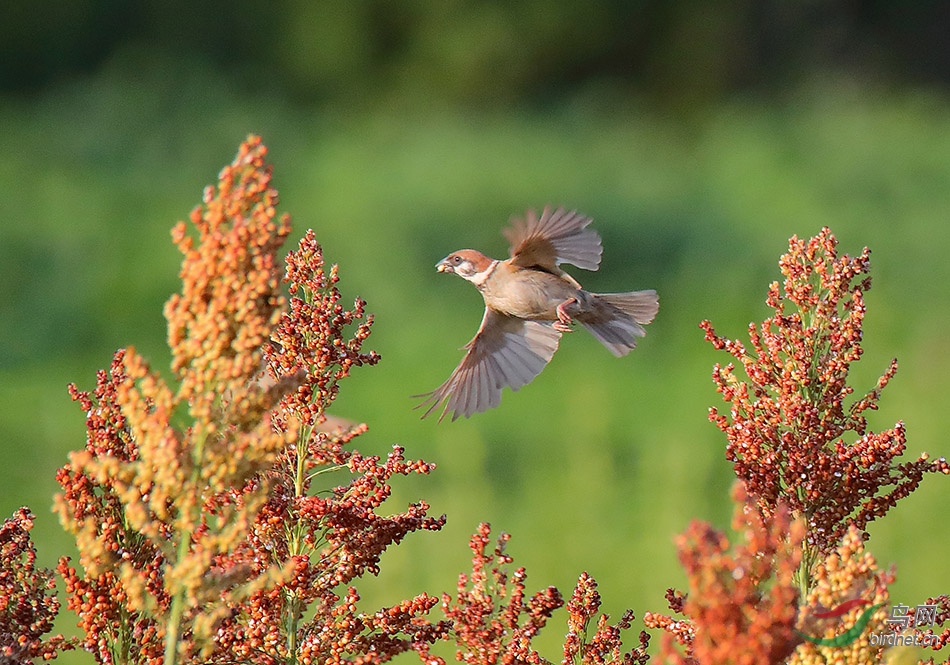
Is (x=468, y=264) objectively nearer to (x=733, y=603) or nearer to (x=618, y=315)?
(x=618, y=315)

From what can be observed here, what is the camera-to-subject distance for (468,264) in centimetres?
435

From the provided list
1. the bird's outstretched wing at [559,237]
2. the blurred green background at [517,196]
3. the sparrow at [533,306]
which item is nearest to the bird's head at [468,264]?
the sparrow at [533,306]

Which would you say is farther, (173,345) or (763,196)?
(763,196)

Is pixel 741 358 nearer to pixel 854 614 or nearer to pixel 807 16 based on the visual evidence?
pixel 854 614

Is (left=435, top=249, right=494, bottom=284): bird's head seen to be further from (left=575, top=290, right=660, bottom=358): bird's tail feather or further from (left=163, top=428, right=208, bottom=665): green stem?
(left=163, top=428, right=208, bottom=665): green stem

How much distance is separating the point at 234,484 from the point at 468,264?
7.79ft

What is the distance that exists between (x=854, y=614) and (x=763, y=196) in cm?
1362

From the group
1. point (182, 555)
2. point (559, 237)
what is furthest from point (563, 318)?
point (182, 555)

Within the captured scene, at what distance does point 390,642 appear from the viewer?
7.77 ft

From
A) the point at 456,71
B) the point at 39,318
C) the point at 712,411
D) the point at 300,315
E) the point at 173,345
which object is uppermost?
the point at 456,71

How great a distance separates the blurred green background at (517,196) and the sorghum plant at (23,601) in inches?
169

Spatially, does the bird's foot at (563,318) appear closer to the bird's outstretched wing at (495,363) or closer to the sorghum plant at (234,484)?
the bird's outstretched wing at (495,363)

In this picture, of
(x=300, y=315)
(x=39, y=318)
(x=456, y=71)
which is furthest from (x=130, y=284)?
(x=300, y=315)

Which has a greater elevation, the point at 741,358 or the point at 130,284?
the point at 130,284
